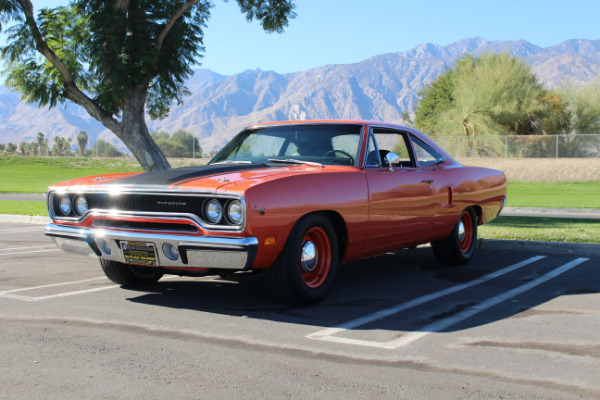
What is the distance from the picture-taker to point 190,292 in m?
5.96

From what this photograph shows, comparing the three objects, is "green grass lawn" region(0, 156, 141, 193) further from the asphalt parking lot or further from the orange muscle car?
the asphalt parking lot

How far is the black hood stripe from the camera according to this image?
504 centimetres

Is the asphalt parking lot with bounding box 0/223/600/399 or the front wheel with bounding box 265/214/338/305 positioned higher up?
the front wheel with bounding box 265/214/338/305

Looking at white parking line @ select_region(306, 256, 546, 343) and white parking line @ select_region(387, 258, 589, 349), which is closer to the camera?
white parking line @ select_region(387, 258, 589, 349)

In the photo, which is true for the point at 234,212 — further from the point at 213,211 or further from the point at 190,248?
the point at 190,248

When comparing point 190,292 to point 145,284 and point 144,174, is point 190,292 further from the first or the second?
point 144,174

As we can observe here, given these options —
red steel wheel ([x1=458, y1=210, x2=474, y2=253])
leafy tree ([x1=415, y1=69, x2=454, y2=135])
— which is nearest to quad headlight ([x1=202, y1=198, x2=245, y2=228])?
red steel wheel ([x1=458, y1=210, x2=474, y2=253])

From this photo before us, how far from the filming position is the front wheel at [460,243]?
24.2ft

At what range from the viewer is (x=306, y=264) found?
5227 mm

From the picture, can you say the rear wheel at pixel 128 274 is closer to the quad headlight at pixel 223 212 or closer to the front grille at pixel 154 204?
A: the front grille at pixel 154 204

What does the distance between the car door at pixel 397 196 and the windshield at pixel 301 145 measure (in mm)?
226

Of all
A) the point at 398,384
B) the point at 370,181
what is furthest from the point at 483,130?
the point at 398,384

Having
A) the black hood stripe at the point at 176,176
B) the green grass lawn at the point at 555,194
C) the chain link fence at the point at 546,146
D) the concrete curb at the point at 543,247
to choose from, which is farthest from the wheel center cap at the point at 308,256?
the chain link fence at the point at 546,146

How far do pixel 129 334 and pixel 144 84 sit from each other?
13.9 meters
